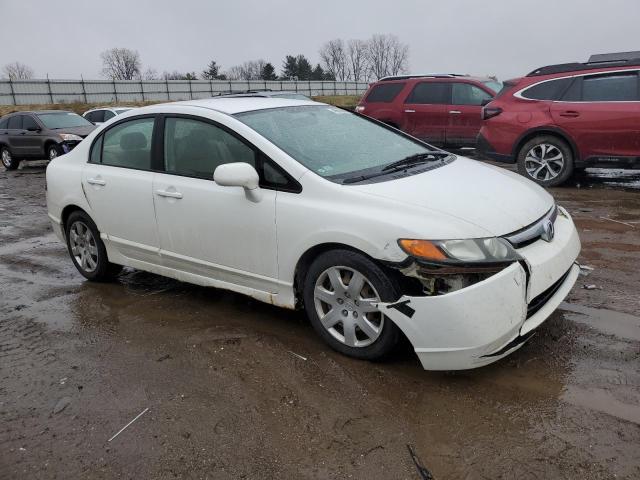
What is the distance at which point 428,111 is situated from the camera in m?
11.7

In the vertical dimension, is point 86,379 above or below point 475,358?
below

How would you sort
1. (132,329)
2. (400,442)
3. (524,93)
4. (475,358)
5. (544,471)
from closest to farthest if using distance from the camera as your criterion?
1. (544,471)
2. (400,442)
3. (475,358)
4. (132,329)
5. (524,93)

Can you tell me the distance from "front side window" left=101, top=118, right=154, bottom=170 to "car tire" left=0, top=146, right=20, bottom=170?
13377 millimetres

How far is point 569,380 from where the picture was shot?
301 centimetres

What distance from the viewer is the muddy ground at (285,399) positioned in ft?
8.18

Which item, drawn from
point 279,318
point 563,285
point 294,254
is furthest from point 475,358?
point 279,318

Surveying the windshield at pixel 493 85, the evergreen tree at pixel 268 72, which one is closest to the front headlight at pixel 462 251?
the windshield at pixel 493 85

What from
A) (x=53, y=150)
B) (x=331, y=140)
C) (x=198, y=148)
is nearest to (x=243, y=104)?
(x=198, y=148)

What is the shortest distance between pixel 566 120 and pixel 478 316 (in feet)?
20.3

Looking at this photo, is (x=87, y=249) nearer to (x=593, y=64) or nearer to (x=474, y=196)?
(x=474, y=196)

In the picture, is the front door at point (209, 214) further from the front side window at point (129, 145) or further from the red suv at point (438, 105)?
the red suv at point (438, 105)

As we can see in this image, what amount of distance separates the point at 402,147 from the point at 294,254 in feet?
4.54

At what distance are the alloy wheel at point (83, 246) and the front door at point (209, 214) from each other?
3.59ft

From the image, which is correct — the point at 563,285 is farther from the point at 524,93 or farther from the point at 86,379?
the point at 524,93
